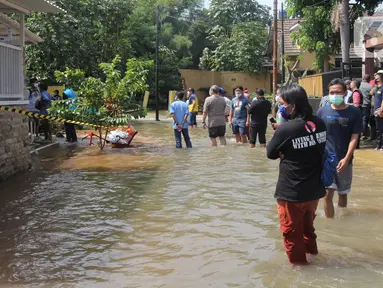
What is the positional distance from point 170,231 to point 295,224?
2.06 metres

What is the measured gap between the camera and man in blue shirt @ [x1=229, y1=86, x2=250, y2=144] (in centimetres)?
1470

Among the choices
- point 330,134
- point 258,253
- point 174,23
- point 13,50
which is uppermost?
point 174,23

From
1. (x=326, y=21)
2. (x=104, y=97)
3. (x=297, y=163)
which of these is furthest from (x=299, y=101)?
(x=326, y=21)

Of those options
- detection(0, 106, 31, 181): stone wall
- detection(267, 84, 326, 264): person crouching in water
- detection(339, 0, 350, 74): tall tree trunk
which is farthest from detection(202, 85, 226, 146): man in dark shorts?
detection(267, 84, 326, 264): person crouching in water

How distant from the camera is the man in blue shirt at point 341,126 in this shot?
6285 millimetres

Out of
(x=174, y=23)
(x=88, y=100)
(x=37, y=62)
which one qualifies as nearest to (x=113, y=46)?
(x=37, y=62)

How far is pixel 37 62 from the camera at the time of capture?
2764 centimetres

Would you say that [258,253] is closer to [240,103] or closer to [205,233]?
[205,233]

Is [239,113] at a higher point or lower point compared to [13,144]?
higher

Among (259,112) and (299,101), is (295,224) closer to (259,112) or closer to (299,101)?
(299,101)

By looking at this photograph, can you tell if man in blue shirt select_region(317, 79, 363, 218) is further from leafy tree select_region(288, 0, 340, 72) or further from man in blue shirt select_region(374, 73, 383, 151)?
leafy tree select_region(288, 0, 340, 72)

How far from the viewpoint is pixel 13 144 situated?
411 inches

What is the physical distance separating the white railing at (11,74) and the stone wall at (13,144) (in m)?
0.32

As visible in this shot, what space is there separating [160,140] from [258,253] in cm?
1268
